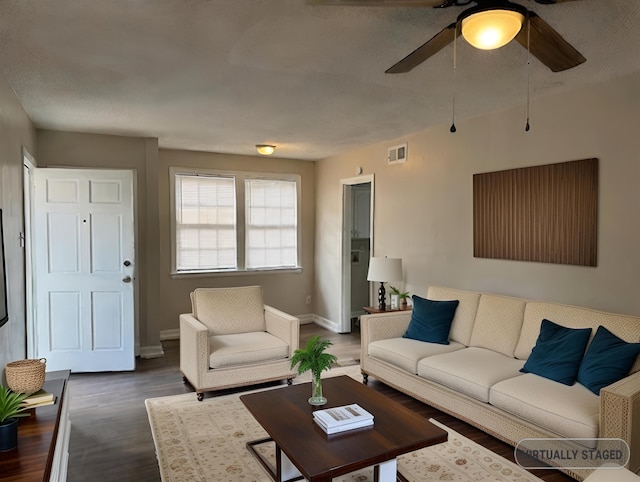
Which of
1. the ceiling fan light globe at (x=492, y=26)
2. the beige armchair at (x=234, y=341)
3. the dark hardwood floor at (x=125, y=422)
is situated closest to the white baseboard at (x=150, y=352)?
the dark hardwood floor at (x=125, y=422)

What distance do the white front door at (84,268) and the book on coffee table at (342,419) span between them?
9.60 ft

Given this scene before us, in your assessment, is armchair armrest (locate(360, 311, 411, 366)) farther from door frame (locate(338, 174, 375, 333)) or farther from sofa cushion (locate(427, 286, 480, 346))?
door frame (locate(338, 174, 375, 333))

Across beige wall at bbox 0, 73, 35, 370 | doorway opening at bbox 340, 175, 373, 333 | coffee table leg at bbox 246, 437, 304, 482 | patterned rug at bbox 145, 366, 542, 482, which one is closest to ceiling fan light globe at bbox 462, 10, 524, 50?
coffee table leg at bbox 246, 437, 304, 482

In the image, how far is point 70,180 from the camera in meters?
4.43

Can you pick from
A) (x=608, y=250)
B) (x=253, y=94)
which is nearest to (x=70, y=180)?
(x=253, y=94)

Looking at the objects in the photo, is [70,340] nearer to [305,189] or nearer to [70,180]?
[70,180]

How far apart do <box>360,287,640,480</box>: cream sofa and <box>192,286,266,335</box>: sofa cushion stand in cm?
108

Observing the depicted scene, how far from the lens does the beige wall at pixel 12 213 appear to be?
2955mm

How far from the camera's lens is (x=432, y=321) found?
3.95m

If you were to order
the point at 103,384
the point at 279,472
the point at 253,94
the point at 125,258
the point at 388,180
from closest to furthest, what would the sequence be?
the point at 279,472, the point at 253,94, the point at 103,384, the point at 125,258, the point at 388,180

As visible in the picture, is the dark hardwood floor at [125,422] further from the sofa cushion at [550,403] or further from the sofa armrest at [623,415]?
the sofa armrest at [623,415]

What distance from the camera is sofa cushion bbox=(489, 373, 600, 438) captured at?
241 centimetres

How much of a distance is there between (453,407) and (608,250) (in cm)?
154

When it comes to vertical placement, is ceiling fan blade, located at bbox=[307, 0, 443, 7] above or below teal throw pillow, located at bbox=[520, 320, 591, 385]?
above
